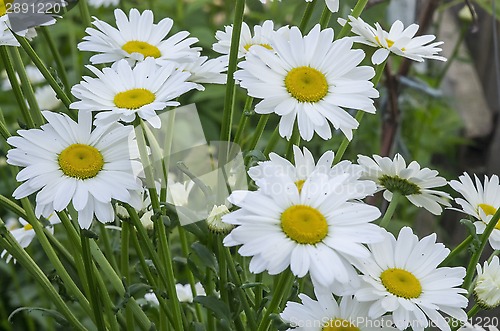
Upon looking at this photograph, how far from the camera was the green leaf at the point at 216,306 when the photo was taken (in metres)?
0.44

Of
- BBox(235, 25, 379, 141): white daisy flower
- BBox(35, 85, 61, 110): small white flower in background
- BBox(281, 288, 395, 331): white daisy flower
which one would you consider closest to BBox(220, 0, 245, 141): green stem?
BBox(235, 25, 379, 141): white daisy flower

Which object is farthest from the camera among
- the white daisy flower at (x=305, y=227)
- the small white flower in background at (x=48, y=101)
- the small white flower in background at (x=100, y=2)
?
the small white flower in background at (x=48, y=101)

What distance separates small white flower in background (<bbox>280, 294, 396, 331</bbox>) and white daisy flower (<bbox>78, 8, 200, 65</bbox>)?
6.3 inches

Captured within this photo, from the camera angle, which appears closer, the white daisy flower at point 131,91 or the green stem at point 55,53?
the white daisy flower at point 131,91

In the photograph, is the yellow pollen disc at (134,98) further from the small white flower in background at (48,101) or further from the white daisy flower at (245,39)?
the small white flower in background at (48,101)

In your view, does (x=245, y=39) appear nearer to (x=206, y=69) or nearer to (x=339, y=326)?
(x=206, y=69)

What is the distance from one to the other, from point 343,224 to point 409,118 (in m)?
1.10

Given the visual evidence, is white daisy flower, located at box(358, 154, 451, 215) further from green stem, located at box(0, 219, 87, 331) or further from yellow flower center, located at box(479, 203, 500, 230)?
green stem, located at box(0, 219, 87, 331)

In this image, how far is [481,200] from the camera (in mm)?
461

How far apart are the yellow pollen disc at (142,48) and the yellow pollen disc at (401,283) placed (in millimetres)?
198

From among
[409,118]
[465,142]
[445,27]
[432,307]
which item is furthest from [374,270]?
[445,27]

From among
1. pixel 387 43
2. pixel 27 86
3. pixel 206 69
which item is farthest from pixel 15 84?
pixel 387 43

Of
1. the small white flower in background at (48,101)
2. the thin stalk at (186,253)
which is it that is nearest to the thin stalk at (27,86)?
the thin stalk at (186,253)

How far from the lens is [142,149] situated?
1.32 ft
